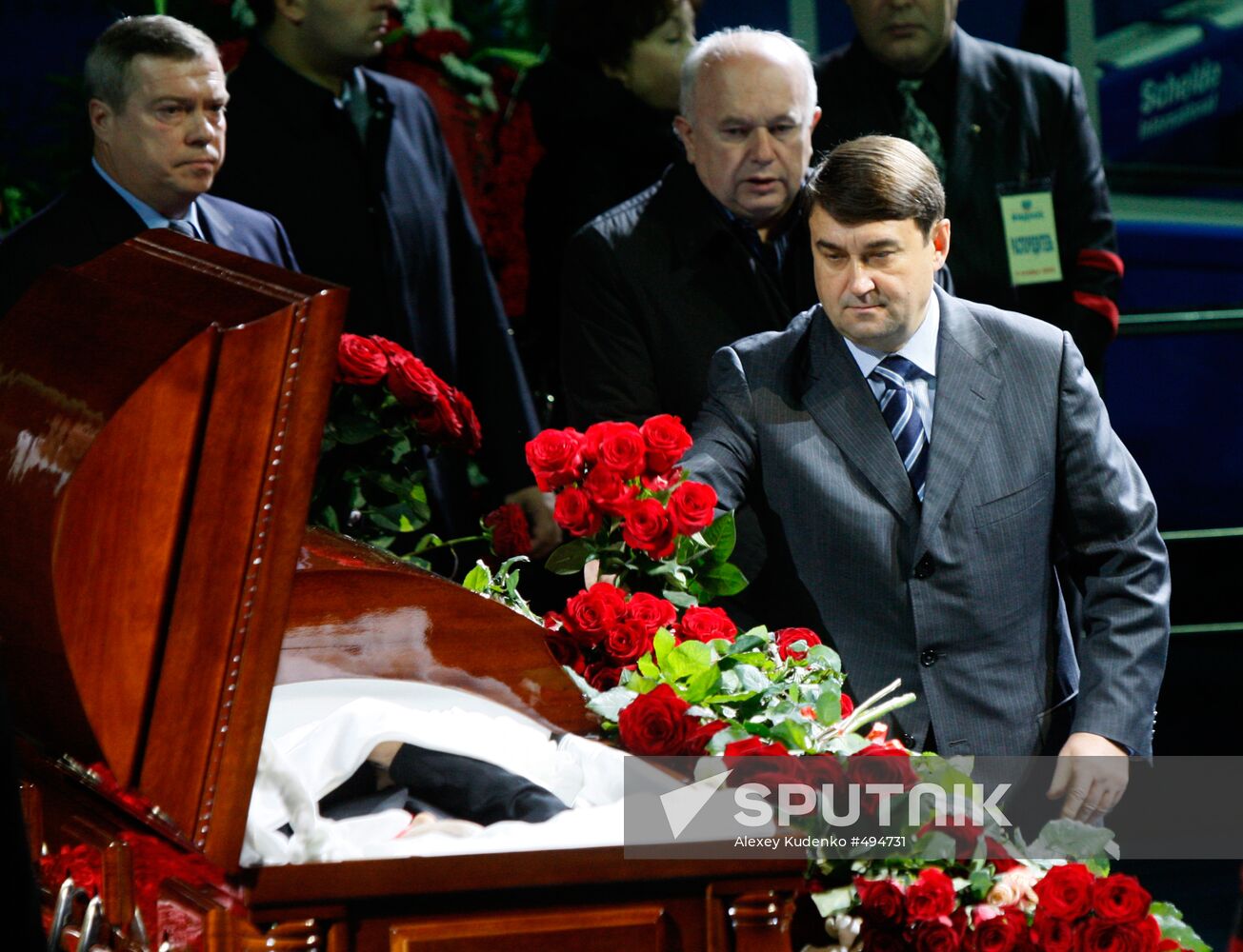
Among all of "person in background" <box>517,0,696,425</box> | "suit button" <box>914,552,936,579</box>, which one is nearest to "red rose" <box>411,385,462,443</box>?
"suit button" <box>914,552,936,579</box>

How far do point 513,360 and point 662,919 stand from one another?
8.01 feet

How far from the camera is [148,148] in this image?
3.29m

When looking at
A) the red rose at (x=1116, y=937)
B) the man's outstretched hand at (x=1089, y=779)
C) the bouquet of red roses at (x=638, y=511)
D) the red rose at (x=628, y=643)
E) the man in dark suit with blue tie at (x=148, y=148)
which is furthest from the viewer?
the man in dark suit with blue tie at (x=148, y=148)

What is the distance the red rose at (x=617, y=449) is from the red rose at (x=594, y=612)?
161 millimetres

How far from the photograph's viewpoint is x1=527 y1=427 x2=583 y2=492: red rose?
7.24 feet

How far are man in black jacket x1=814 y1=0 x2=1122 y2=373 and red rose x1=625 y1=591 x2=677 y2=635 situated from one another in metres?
1.96

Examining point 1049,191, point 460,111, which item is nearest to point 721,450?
point 1049,191

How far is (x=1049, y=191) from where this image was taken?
392 centimetres

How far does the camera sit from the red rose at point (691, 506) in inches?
85.0

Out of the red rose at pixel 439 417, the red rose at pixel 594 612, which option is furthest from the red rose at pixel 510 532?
the red rose at pixel 594 612

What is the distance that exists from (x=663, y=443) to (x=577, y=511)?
137 mm

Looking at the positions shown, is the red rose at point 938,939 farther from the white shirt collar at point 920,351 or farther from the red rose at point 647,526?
the white shirt collar at point 920,351

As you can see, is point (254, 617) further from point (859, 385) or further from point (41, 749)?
point (859, 385)

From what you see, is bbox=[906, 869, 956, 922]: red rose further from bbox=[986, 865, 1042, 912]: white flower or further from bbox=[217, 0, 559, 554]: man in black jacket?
bbox=[217, 0, 559, 554]: man in black jacket
